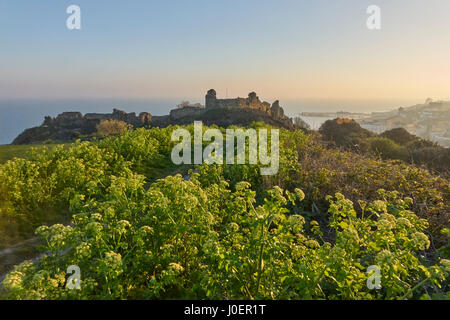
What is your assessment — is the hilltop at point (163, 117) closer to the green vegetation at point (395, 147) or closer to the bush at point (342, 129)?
the bush at point (342, 129)

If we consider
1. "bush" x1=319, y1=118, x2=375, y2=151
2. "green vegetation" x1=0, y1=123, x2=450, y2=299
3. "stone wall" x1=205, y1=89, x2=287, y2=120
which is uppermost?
"stone wall" x1=205, y1=89, x2=287, y2=120

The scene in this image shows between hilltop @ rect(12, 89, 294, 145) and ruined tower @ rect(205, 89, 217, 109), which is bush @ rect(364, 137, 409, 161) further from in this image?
ruined tower @ rect(205, 89, 217, 109)

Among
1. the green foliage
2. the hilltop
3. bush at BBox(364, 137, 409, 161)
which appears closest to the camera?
the green foliage

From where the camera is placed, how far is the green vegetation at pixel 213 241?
2418mm

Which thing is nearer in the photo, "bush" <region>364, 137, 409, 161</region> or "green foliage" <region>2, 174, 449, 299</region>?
"green foliage" <region>2, 174, 449, 299</region>

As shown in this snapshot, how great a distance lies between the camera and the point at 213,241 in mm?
2539

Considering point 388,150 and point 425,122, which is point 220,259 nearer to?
point 388,150

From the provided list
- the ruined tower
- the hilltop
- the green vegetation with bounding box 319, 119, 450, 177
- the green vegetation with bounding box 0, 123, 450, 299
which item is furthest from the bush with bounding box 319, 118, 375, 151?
the ruined tower

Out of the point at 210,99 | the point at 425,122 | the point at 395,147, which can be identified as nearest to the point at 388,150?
the point at 395,147

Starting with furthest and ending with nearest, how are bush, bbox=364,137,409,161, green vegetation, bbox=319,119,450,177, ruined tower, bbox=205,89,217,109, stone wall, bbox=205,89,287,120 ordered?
ruined tower, bbox=205,89,217,109 < stone wall, bbox=205,89,287,120 < bush, bbox=364,137,409,161 < green vegetation, bbox=319,119,450,177

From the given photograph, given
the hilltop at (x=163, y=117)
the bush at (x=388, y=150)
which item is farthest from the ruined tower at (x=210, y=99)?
the bush at (x=388, y=150)

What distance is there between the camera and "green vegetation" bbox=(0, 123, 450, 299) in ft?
7.93
